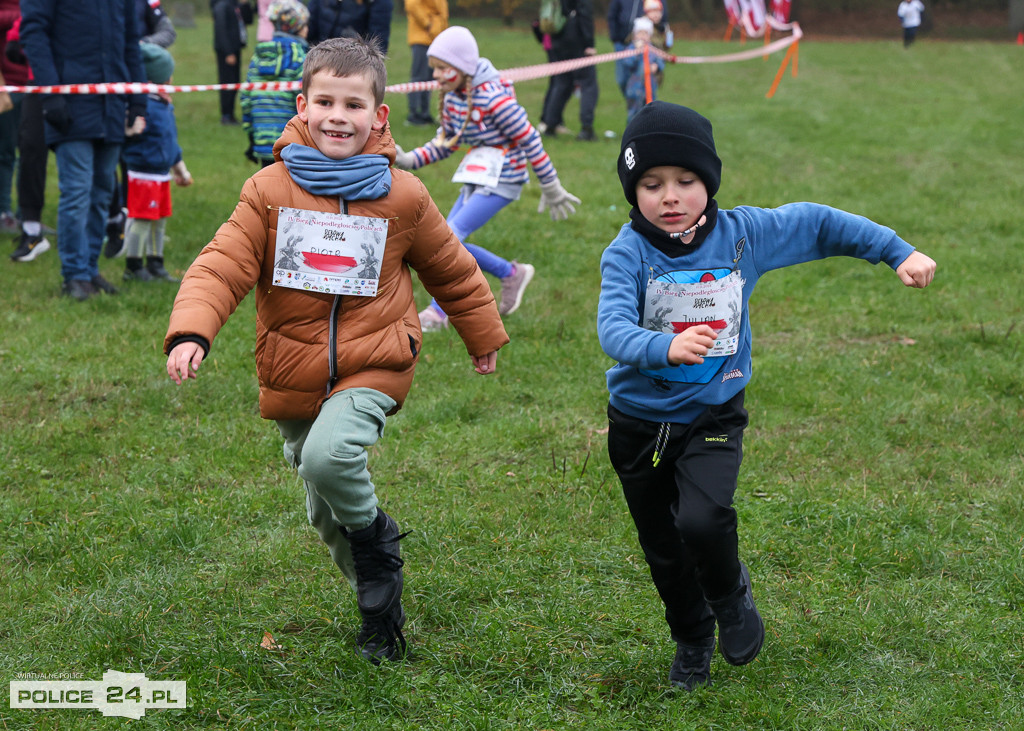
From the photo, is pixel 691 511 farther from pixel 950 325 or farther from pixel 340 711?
pixel 950 325

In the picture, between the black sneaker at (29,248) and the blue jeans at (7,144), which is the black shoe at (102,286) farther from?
the blue jeans at (7,144)

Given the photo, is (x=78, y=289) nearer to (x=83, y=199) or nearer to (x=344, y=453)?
(x=83, y=199)

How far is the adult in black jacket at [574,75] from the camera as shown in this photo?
51.4 feet

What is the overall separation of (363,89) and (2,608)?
225cm

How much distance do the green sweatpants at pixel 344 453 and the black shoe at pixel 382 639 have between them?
36 cm

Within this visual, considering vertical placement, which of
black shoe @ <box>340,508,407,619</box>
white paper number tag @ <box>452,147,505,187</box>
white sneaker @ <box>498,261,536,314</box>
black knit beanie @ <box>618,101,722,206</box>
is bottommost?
white sneaker @ <box>498,261,536,314</box>

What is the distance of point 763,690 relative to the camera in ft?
11.8

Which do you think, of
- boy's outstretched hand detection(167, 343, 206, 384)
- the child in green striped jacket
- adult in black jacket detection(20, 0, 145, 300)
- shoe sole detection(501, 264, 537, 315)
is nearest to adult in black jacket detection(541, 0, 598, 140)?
the child in green striped jacket

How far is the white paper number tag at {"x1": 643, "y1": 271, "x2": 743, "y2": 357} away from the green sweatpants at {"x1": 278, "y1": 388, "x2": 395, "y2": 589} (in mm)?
895

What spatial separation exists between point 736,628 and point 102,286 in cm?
618

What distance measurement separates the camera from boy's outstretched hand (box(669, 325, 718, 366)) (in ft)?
9.42

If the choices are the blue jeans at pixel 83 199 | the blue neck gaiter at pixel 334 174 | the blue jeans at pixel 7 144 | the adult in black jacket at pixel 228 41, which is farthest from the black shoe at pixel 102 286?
the adult in black jacket at pixel 228 41

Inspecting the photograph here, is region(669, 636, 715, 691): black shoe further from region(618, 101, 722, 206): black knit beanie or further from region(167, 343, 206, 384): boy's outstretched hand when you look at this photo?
region(167, 343, 206, 384): boy's outstretched hand

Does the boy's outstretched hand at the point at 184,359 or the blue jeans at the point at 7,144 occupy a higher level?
the boy's outstretched hand at the point at 184,359
